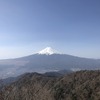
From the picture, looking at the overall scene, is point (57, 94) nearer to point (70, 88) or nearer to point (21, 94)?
point (70, 88)

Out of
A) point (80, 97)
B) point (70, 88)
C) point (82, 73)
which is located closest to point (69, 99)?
point (80, 97)

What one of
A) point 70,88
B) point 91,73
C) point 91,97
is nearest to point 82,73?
point 91,73

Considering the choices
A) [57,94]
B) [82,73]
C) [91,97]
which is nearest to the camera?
[91,97]

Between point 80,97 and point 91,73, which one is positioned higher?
point 91,73

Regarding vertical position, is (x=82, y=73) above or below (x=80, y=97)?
above

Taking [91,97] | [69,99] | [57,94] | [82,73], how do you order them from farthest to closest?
[82,73] < [57,94] < [69,99] < [91,97]

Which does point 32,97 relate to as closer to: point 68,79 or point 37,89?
point 37,89

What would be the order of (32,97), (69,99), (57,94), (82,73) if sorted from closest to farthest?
(69,99) < (57,94) < (32,97) < (82,73)

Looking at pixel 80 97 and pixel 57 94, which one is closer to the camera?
pixel 80 97

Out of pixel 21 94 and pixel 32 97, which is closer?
Answer: pixel 32 97
